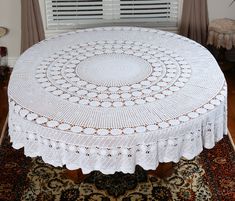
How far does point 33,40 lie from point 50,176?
1626 mm

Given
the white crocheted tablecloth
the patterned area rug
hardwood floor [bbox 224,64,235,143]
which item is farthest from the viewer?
hardwood floor [bbox 224,64,235,143]

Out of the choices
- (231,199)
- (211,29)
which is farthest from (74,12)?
(231,199)

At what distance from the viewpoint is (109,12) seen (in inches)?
163

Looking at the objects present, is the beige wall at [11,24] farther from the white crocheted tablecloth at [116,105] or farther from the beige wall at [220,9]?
the beige wall at [220,9]

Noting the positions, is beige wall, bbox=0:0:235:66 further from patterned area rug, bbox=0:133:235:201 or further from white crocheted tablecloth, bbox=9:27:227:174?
patterned area rug, bbox=0:133:235:201

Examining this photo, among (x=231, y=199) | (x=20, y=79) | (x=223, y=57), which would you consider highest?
(x=20, y=79)

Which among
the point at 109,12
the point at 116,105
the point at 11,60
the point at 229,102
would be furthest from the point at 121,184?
the point at 11,60

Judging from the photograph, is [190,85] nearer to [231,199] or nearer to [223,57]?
[231,199]

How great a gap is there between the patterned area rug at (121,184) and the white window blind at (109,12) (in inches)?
63.8

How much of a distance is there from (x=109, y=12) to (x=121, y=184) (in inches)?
75.6

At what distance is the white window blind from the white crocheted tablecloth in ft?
3.97

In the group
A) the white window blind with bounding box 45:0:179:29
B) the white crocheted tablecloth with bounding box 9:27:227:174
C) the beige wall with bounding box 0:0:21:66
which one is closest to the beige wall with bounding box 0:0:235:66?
the beige wall with bounding box 0:0:21:66

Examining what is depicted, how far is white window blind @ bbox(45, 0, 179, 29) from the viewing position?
4.12m

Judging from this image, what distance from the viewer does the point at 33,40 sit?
13.4ft
